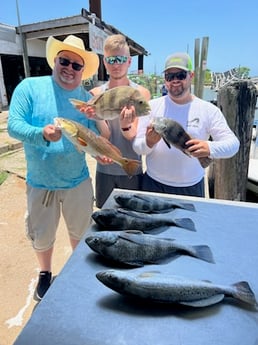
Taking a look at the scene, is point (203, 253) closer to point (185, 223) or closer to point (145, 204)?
point (185, 223)

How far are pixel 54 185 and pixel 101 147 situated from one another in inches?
26.6

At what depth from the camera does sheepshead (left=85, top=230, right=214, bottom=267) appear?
1432 millimetres

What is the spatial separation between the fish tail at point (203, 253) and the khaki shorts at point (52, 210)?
1336 millimetres

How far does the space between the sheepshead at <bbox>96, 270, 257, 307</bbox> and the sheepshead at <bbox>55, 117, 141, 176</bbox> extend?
37.7 inches

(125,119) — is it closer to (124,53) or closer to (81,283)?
(124,53)

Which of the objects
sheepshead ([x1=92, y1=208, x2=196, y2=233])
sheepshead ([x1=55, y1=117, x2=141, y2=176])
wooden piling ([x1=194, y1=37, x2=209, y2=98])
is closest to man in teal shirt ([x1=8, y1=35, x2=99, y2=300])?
sheepshead ([x1=55, y1=117, x2=141, y2=176])

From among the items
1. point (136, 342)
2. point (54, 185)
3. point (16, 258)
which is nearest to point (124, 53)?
point (54, 185)

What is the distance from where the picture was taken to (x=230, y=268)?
146 cm

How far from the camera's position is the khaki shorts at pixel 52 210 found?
101 inches

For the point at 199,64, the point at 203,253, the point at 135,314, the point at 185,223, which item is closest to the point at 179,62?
the point at 185,223

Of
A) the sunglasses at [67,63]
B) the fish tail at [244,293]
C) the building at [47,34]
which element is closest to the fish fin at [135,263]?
the fish tail at [244,293]

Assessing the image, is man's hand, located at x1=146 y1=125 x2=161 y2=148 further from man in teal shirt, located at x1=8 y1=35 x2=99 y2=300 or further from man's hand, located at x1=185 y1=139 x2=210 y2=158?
man in teal shirt, located at x1=8 y1=35 x2=99 y2=300

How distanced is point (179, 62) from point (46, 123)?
1.13m

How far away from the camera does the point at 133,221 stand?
5.67 ft
